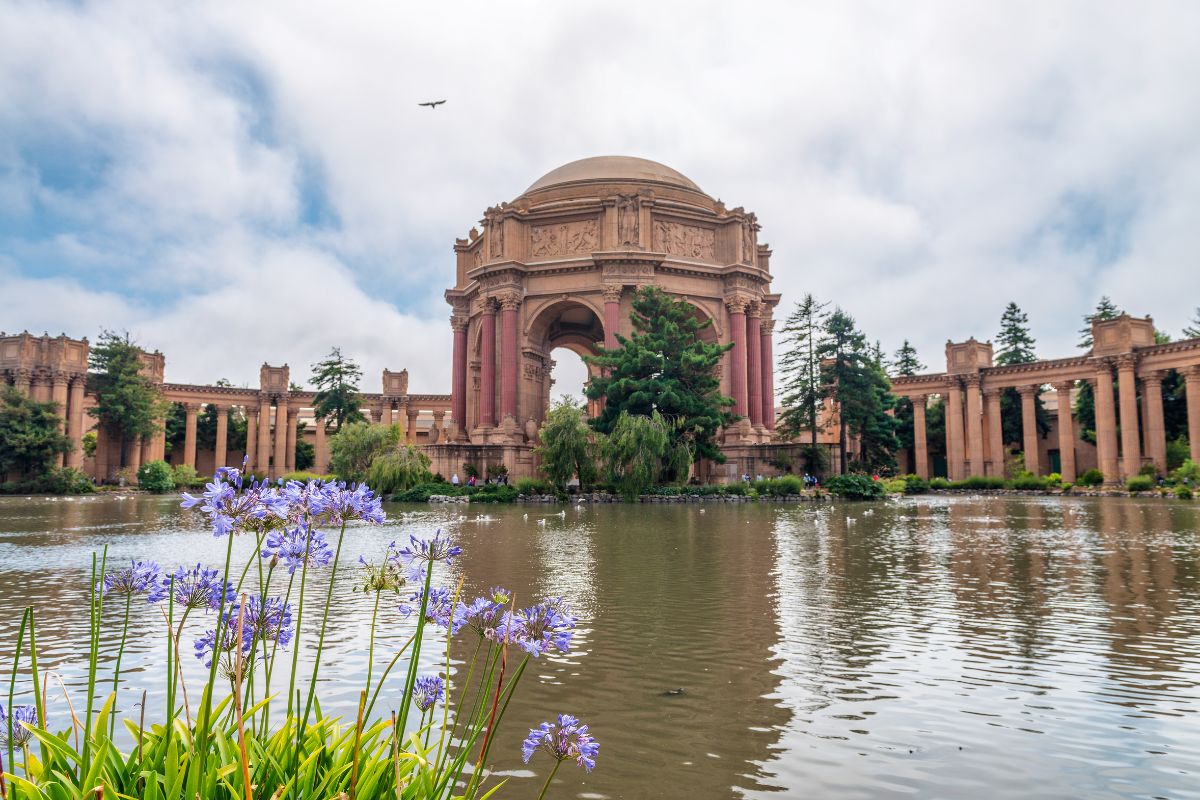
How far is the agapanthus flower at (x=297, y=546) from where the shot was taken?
2000 mm

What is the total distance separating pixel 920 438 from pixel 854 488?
871 inches

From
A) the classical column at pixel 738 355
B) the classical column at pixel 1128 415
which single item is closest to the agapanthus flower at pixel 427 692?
the classical column at pixel 738 355

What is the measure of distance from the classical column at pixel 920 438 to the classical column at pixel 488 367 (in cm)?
2527

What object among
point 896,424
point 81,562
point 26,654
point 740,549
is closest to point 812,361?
point 896,424

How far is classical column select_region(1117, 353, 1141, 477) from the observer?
37.0 metres

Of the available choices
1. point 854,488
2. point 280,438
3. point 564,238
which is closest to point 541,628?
point 854,488

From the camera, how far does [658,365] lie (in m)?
29.4

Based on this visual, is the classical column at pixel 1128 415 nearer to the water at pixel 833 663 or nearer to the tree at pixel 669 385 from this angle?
the tree at pixel 669 385

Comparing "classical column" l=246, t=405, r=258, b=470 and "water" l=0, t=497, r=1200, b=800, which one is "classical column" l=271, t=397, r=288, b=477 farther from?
"water" l=0, t=497, r=1200, b=800

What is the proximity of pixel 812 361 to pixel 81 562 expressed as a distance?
102 feet

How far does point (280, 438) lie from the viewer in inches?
2067

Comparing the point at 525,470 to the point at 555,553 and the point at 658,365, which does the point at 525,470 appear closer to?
the point at 658,365

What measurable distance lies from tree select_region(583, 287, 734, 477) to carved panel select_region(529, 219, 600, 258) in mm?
8485

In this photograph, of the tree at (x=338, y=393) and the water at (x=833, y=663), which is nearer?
the water at (x=833, y=663)
